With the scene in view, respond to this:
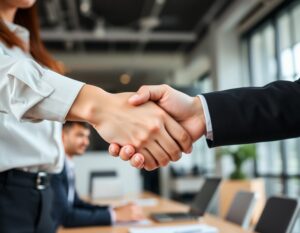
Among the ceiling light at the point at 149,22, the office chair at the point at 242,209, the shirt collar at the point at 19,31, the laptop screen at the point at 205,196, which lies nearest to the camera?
the shirt collar at the point at 19,31

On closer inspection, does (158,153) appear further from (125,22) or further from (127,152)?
(125,22)

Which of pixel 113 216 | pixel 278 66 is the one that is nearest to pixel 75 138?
pixel 113 216

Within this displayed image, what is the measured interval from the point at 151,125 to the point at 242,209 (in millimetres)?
1428

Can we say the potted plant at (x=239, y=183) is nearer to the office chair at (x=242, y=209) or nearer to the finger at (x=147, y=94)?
the office chair at (x=242, y=209)

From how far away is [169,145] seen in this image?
104cm

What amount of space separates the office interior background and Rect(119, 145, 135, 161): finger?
9.80 feet

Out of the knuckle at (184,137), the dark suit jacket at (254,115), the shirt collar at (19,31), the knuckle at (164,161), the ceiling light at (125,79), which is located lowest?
the knuckle at (164,161)

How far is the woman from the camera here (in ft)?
2.98

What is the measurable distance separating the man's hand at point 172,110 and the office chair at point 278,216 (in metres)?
0.75

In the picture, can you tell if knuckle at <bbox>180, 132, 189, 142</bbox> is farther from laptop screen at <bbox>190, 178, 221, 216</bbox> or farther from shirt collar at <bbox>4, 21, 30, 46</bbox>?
laptop screen at <bbox>190, 178, 221, 216</bbox>

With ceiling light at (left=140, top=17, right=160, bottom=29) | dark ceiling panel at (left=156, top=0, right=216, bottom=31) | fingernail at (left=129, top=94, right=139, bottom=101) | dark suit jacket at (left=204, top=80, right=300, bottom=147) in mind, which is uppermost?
dark ceiling panel at (left=156, top=0, right=216, bottom=31)

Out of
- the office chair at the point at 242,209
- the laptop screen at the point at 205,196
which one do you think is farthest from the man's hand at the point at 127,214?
the office chair at the point at 242,209

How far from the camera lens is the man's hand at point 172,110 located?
1.03m

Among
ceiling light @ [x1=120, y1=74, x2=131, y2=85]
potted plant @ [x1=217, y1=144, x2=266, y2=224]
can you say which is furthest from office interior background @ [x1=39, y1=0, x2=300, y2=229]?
ceiling light @ [x1=120, y1=74, x2=131, y2=85]
